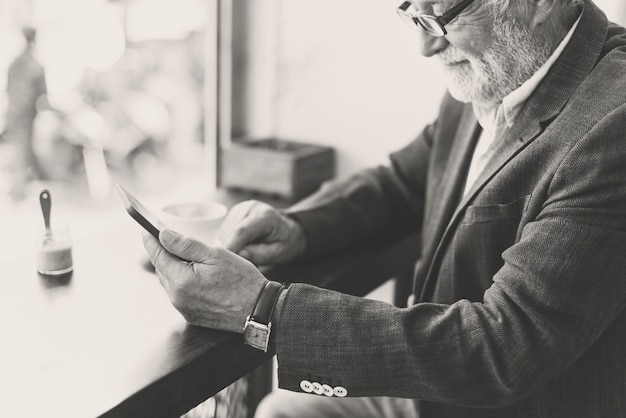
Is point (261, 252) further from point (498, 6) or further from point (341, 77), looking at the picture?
point (341, 77)

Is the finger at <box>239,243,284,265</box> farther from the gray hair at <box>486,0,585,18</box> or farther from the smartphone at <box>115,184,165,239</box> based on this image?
the gray hair at <box>486,0,585,18</box>

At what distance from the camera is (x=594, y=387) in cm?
111

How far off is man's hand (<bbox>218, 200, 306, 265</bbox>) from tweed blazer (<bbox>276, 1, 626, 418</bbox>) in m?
0.32

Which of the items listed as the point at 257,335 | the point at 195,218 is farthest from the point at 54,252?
the point at 257,335

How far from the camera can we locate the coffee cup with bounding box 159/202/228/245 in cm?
142

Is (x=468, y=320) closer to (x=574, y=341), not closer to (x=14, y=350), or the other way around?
(x=574, y=341)

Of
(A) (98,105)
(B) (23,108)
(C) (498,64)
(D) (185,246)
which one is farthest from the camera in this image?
(A) (98,105)

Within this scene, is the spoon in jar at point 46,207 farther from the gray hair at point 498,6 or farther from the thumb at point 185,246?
the gray hair at point 498,6

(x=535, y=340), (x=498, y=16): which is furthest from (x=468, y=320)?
(x=498, y=16)

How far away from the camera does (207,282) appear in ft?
3.51

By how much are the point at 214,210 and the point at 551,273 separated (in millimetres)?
752

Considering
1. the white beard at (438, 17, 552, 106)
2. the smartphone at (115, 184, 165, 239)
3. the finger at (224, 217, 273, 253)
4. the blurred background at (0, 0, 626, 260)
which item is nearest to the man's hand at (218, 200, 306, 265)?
the finger at (224, 217, 273, 253)

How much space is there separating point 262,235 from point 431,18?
1.71 feet

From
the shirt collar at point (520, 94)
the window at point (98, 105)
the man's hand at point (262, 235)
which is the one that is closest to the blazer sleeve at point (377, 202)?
the man's hand at point (262, 235)
